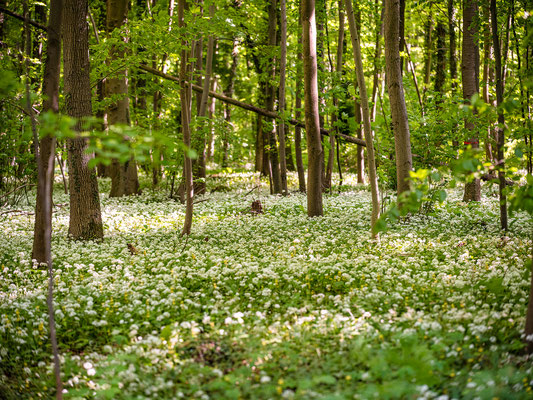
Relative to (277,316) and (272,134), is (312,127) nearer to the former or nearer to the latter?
(272,134)

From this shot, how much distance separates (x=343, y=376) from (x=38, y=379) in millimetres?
3108

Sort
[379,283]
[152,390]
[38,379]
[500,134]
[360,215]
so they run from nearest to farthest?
1. [152,390]
2. [38,379]
3. [379,283]
4. [500,134]
5. [360,215]

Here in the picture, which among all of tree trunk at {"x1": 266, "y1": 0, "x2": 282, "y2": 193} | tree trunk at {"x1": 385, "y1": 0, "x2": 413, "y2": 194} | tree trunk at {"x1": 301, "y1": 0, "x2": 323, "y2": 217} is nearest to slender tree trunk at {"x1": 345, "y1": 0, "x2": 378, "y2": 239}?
tree trunk at {"x1": 385, "y1": 0, "x2": 413, "y2": 194}

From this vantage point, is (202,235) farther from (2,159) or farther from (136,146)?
(2,159)

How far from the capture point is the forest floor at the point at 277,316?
151 inches

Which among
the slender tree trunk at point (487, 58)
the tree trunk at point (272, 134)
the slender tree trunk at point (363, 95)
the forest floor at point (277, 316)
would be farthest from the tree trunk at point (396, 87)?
the tree trunk at point (272, 134)

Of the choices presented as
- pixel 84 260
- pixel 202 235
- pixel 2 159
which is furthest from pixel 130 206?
pixel 84 260

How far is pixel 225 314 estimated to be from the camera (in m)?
5.42

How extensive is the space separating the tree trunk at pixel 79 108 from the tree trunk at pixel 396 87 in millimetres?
6404

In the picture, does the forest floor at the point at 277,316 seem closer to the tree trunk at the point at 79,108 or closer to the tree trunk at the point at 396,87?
the tree trunk at the point at 79,108

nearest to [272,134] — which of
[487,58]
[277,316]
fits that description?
[487,58]

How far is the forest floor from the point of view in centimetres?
384

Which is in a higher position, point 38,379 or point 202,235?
point 202,235

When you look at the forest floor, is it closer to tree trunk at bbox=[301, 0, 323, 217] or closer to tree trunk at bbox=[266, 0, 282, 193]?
tree trunk at bbox=[301, 0, 323, 217]
